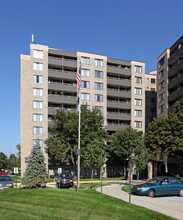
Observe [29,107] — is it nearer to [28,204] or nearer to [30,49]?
[30,49]

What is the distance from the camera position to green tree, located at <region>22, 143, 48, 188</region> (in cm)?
1873

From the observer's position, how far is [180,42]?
51188mm

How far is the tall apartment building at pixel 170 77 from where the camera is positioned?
50875 mm

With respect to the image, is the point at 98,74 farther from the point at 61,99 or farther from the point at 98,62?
the point at 61,99

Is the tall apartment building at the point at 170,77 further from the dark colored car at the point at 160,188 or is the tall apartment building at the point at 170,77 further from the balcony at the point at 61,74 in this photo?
the dark colored car at the point at 160,188

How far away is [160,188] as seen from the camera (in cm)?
1900

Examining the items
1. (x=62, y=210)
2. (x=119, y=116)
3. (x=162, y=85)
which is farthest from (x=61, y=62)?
(x=62, y=210)

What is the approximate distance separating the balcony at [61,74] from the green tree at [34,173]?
1435 inches

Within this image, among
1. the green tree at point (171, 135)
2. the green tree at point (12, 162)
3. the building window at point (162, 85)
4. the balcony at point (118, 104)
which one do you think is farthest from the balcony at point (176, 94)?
the green tree at point (12, 162)

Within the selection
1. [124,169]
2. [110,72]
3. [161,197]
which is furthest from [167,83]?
[161,197]

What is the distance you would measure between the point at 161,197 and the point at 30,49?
4284cm

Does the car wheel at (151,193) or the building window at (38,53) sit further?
the building window at (38,53)

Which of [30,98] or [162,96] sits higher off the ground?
[162,96]

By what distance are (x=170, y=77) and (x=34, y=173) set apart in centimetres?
4441
